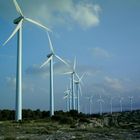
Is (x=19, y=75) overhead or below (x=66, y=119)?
overhead

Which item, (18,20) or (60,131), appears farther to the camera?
(18,20)

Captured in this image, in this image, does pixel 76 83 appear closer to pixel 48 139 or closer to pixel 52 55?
pixel 52 55

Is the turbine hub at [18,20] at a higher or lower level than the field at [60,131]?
higher

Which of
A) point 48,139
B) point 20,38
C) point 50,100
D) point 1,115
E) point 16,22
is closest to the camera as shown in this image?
point 48,139

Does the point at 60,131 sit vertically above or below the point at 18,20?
below

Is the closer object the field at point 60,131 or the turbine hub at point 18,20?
the field at point 60,131

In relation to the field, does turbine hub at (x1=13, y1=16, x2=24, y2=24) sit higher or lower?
higher

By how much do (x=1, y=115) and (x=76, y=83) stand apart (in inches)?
1205

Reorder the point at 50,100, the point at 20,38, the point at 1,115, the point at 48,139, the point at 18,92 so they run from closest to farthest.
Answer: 1. the point at 48,139
2. the point at 18,92
3. the point at 20,38
4. the point at 50,100
5. the point at 1,115

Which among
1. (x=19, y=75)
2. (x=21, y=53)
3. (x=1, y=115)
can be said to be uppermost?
(x=21, y=53)

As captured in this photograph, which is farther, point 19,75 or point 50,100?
point 50,100

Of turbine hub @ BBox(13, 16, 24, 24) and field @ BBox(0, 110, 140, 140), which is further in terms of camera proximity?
turbine hub @ BBox(13, 16, 24, 24)

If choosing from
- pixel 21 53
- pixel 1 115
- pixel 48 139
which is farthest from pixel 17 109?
pixel 1 115

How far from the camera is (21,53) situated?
6912cm
